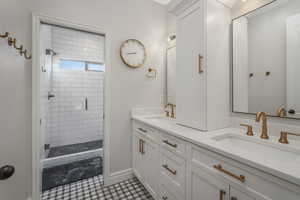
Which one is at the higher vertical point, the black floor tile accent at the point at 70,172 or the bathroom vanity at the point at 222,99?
the bathroom vanity at the point at 222,99

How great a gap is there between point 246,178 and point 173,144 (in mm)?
578

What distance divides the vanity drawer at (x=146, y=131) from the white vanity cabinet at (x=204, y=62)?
333 mm

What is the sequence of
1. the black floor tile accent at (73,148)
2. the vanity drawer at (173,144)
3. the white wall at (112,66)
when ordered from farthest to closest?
the black floor tile accent at (73,148)
the vanity drawer at (173,144)
the white wall at (112,66)

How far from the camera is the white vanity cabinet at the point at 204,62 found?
1.24 m

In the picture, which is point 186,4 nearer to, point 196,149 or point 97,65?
point 196,149

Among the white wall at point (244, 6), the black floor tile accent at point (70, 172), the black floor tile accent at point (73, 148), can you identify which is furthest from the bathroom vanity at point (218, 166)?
the black floor tile accent at point (73, 148)

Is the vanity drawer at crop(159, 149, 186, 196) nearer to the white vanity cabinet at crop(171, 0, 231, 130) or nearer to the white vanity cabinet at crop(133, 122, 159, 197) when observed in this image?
the white vanity cabinet at crop(133, 122, 159, 197)

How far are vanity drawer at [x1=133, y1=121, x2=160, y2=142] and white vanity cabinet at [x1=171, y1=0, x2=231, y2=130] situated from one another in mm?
333

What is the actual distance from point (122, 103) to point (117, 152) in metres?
0.72

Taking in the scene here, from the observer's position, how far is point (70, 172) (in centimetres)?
213

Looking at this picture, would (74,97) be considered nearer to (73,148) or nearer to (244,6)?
(73,148)

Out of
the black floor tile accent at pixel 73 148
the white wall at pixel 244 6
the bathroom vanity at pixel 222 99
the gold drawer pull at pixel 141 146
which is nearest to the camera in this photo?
the bathroom vanity at pixel 222 99

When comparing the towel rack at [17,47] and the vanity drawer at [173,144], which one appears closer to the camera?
the towel rack at [17,47]

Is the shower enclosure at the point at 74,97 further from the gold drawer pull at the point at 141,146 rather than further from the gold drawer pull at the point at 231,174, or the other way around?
the gold drawer pull at the point at 231,174
